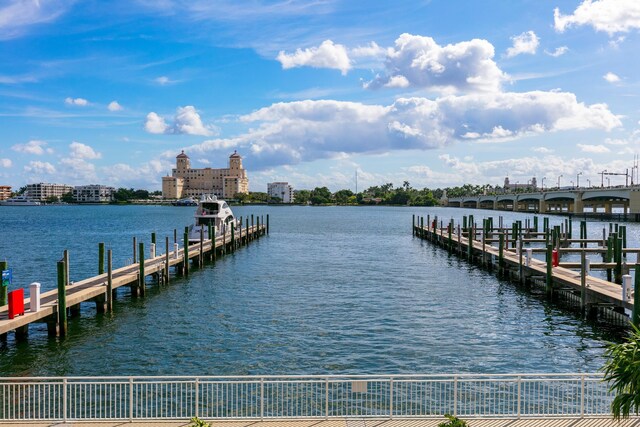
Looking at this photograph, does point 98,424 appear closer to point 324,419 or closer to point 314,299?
point 324,419

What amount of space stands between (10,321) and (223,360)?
29.4ft

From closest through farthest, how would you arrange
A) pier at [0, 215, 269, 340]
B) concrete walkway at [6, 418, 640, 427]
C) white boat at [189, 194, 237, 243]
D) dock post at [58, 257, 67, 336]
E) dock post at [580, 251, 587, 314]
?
1. concrete walkway at [6, 418, 640, 427]
2. pier at [0, 215, 269, 340]
3. dock post at [58, 257, 67, 336]
4. dock post at [580, 251, 587, 314]
5. white boat at [189, 194, 237, 243]

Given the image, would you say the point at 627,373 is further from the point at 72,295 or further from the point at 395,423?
the point at 72,295

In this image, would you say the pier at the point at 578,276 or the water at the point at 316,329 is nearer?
the water at the point at 316,329

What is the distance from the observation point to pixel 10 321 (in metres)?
23.8

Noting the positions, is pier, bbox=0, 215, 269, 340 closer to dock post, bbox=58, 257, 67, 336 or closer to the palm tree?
dock post, bbox=58, 257, 67, 336

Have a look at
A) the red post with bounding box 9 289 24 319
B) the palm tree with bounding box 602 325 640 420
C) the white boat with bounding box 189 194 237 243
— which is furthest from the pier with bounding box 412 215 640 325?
the white boat with bounding box 189 194 237 243

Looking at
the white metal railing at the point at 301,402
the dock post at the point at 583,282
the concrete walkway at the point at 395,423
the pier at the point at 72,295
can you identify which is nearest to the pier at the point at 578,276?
the dock post at the point at 583,282

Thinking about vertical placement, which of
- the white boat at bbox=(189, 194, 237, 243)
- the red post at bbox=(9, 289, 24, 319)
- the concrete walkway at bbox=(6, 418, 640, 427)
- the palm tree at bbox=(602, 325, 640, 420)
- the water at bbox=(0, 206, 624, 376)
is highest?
the white boat at bbox=(189, 194, 237, 243)

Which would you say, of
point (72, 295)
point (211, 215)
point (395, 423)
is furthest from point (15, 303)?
point (211, 215)

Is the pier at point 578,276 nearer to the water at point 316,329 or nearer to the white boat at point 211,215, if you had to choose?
the water at point 316,329

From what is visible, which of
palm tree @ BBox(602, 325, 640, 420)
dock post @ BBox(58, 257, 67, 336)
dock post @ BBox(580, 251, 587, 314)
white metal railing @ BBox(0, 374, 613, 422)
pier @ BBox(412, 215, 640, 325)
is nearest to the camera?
palm tree @ BBox(602, 325, 640, 420)

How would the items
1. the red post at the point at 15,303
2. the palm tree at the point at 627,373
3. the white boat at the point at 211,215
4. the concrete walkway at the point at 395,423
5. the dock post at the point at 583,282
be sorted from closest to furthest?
the palm tree at the point at 627,373 → the concrete walkway at the point at 395,423 → the red post at the point at 15,303 → the dock post at the point at 583,282 → the white boat at the point at 211,215

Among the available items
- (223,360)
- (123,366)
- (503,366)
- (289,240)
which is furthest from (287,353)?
(289,240)
